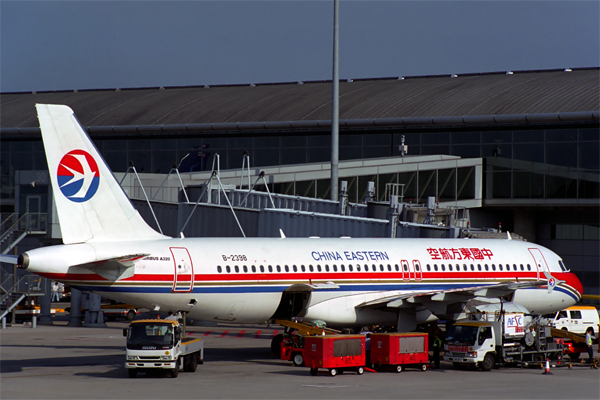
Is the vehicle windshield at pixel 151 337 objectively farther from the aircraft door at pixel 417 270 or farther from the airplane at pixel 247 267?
the aircraft door at pixel 417 270

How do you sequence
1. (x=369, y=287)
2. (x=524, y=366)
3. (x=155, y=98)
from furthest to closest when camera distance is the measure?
1. (x=155, y=98)
2. (x=369, y=287)
3. (x=524, y=366)

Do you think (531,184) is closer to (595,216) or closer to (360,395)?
(595,216)

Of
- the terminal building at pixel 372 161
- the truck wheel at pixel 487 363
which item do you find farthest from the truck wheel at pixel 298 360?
the terminal building at pixel 372 161

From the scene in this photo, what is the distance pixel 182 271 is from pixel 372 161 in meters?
35.7

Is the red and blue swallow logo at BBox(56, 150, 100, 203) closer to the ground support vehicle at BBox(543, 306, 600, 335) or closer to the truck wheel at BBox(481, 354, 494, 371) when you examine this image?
the truck wheel at BBox(481, 354, 494, 371)

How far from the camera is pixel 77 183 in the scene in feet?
104

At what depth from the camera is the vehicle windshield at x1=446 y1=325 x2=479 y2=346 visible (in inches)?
1281

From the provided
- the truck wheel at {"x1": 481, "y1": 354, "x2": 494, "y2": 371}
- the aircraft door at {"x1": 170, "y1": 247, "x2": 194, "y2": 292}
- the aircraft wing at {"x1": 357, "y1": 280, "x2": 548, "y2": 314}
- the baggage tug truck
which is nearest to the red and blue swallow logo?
the aircraft door at {"x1": 170, "y1": 247, "x2": 194, "y2": 292}

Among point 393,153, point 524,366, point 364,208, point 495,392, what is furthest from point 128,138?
point 495,392

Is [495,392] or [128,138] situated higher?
[128,138]

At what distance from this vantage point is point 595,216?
6700cm

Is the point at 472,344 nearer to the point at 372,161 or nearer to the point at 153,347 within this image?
the point at 153,347

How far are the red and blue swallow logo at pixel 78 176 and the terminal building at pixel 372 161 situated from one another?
18.1 metres

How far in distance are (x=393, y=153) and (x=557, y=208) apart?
14274 mm
